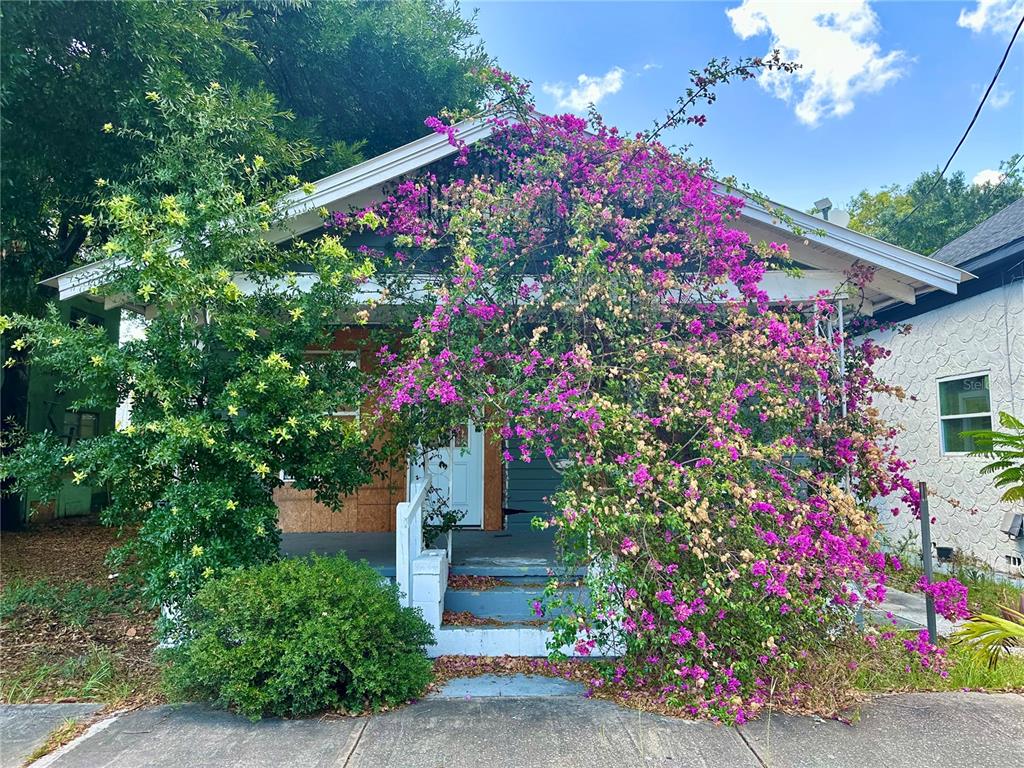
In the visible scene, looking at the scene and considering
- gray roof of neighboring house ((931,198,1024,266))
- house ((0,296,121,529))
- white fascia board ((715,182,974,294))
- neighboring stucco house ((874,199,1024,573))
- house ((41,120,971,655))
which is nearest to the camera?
house ((41,120,971,655))

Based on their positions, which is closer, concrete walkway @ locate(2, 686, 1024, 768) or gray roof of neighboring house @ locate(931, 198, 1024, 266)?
concrete walkway @ locate(2, 686, 1024, 768)

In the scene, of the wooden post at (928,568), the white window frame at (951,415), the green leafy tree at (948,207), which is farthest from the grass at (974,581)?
the green leafy tree at (948,207)

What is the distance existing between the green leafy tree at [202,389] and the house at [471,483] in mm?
672

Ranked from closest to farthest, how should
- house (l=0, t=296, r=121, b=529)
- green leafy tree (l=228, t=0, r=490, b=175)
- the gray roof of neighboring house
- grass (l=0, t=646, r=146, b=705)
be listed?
grass (l=0, t=646, r=146, b=705) → the gray roof of neighboring house → green leafy tree (l=228, t=0, r=490, b=175) → house (l=0, t=296, r=121, b=529)

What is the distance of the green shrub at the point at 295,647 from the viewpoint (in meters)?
3.80

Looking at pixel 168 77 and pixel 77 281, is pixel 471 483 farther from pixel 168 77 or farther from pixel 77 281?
pixel 168 77

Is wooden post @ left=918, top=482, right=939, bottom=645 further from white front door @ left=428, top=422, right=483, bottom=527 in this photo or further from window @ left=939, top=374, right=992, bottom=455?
white front door @ left=428, top=422, right=483, bottom=527

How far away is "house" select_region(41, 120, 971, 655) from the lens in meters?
4.88

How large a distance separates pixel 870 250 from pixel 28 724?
7280 millimetres

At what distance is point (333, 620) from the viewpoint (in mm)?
3908

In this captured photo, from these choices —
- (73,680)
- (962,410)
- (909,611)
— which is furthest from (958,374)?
(73,680)

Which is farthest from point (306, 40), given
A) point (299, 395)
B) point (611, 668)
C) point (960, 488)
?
point (960, 488)

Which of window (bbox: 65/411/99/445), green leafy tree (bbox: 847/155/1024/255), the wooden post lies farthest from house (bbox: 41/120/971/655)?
green leafy tree (bbox: 847/155/1024/255)

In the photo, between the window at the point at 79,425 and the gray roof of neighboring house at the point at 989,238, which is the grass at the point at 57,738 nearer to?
the gray roof of neighboring house at the point at 989,238
